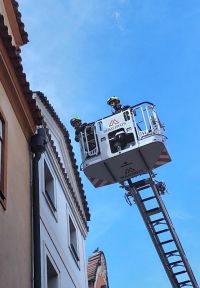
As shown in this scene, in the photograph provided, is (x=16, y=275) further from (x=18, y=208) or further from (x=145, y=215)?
(x=145, y=215)

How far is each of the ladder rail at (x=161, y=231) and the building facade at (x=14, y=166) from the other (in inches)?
171

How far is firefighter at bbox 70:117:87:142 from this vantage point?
13625mm

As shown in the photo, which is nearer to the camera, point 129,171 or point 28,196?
point 28,196

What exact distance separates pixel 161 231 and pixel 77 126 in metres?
3.40

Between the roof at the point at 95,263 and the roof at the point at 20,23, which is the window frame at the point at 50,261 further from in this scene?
the roof at the point at 95,263

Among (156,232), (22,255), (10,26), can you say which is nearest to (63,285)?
(22,255)

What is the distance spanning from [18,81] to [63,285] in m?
4.06

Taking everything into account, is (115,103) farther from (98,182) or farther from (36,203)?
(36,203)

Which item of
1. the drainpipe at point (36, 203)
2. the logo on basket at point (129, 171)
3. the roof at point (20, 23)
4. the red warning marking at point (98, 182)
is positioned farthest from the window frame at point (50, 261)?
the roof at point (20, 23)

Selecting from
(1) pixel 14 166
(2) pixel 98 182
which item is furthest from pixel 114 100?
(1) pixel 14 166

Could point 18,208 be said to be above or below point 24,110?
below

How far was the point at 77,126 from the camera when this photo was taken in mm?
13727

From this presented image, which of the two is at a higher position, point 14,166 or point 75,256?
point 75,256

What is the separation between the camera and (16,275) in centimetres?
727
